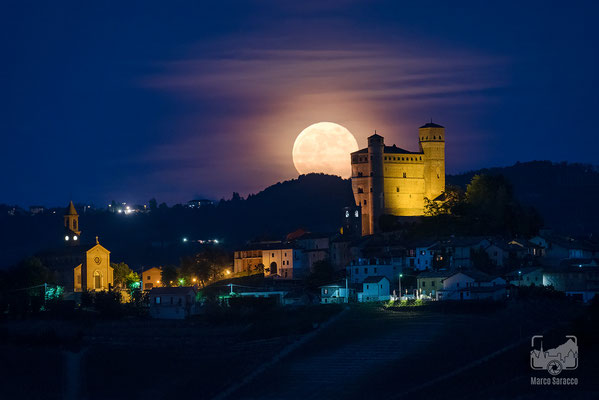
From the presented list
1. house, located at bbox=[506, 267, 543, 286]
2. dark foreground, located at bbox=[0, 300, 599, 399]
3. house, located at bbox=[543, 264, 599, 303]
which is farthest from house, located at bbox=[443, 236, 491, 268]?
dark foreground, located at bbox=[0, 300, 599, 399]

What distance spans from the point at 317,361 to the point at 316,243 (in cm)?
3225

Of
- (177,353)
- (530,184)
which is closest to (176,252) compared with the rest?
(530,184)

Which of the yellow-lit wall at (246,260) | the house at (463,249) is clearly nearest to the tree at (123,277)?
the yellow-lit wall at (246,260)

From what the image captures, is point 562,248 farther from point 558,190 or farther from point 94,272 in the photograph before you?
point 558,190

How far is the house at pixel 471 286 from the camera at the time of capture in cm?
7825

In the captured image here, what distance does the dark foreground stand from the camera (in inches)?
2473

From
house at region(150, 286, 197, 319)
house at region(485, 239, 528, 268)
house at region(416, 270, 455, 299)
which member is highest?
house at region(485, 239, 528, 268)

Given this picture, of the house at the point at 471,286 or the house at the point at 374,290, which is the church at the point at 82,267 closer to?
the house at the point at 374,290

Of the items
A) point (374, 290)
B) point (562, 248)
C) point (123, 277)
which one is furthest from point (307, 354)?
point (123, 277)

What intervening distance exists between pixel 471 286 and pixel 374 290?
7.34m

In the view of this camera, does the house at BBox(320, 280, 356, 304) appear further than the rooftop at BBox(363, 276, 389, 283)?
Yes

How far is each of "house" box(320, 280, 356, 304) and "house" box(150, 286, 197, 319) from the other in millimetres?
9540

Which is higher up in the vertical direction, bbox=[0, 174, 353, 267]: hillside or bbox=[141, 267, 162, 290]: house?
bbox=[0, 174, 353, 267]: hillside

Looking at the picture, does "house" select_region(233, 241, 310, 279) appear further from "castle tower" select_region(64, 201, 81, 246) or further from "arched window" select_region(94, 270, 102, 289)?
"castle tower" select_region(64, 201, 81, 246)
